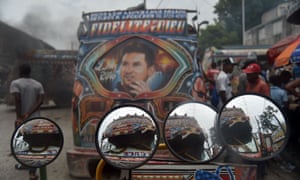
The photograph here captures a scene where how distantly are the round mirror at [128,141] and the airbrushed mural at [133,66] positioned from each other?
2.38 meters

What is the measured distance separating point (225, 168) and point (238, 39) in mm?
33790

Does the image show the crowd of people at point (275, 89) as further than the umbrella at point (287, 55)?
No

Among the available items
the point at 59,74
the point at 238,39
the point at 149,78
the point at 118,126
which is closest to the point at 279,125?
the point at 118,126

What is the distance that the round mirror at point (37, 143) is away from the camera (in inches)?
76.9

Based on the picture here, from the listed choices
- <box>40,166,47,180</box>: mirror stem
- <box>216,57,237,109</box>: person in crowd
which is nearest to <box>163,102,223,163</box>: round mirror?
<box>40,166,47,180</box>: mirror stem

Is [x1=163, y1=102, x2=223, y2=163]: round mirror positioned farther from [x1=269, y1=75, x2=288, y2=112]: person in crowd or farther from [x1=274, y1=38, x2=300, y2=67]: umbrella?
[x1=274, y1=38, x2=300, y2=67]: umbrella

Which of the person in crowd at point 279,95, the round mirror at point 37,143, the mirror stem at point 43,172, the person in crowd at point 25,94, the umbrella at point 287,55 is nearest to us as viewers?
the round mirror at point 37,143

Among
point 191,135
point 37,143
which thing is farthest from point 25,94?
point 191,135

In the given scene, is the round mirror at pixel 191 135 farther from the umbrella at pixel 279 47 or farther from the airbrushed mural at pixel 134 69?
the umbrella at pixel 279 47

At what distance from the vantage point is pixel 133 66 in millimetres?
4289

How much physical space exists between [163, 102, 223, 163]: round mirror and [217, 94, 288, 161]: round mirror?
0.32 ft

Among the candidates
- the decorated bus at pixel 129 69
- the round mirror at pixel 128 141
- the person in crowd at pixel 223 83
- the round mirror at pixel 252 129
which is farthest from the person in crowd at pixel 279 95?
the round mirror at pixel 128 141

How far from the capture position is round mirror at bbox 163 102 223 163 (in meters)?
1.72

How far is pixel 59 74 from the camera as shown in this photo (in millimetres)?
14258
